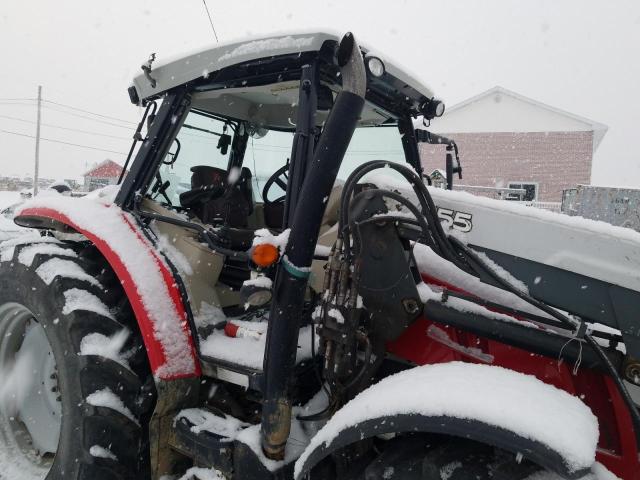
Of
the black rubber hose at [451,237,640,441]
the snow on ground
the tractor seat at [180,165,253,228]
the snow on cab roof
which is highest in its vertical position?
the snow on cab roof

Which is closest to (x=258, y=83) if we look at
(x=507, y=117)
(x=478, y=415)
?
(x=478, y=415)

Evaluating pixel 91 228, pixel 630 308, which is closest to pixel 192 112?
pixel 91 228

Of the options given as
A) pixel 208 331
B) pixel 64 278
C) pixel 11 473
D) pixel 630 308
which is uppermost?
pixel 630 308

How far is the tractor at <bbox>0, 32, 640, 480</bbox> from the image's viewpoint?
1427 millimetres

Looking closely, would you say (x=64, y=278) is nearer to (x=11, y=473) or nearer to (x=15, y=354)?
(x=15, y=354)

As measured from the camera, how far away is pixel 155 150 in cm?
255

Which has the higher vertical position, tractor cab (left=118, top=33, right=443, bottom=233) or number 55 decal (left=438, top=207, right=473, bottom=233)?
tractor cab (left=118, top=33, right=443, bottom=233)

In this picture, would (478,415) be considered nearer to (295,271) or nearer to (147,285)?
(295,271)

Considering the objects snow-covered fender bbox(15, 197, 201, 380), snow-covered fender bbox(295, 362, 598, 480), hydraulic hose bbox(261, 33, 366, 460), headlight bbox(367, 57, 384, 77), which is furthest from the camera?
snow-covered fender bbox(15, 197, 201, 380)

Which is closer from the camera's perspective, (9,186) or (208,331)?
(208,331)

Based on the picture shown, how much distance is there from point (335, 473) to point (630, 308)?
1066 millimetres

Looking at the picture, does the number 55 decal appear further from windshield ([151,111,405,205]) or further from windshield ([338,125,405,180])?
windshield ([338,125,405,180])

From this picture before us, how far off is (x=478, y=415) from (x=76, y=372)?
176 cm

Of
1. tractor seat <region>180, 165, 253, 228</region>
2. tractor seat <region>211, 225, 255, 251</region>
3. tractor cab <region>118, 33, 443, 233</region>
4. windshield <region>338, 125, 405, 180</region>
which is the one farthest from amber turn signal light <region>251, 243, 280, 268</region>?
tractor seat <region>180, 165, 253, 228</region>
